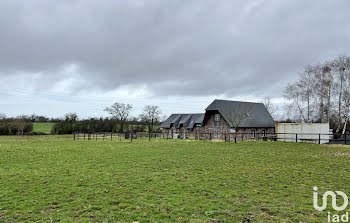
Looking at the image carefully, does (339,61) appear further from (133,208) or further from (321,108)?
(133,208)

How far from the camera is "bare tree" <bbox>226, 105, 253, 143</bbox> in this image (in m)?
32.6

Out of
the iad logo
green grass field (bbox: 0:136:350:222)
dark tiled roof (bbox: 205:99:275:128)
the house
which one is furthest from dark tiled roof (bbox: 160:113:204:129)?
the iad logo

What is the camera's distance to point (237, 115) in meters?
34.3

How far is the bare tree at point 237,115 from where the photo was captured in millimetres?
32594

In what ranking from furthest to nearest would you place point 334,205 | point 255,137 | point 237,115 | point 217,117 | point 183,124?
point 183,124 → point 217,117 → point 255,137 → point 237,115 → point 334,205

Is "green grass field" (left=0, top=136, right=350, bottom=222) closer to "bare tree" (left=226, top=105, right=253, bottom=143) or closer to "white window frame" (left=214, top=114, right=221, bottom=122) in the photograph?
"bare tree" (left=226, top=105, right=253, bottom=143)

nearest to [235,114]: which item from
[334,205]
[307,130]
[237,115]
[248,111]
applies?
[237,115]

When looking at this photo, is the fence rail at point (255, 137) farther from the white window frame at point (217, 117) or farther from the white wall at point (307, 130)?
the white window frame at point (217, 117)

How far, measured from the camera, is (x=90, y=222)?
488 centimetres

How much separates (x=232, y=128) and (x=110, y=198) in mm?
30108

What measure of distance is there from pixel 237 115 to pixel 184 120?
16.1 m

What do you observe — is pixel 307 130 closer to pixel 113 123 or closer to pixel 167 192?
pixel 167 192

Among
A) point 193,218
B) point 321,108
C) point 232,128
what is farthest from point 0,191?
point 321,108

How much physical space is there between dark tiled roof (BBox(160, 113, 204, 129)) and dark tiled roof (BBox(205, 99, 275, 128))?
926 cm
